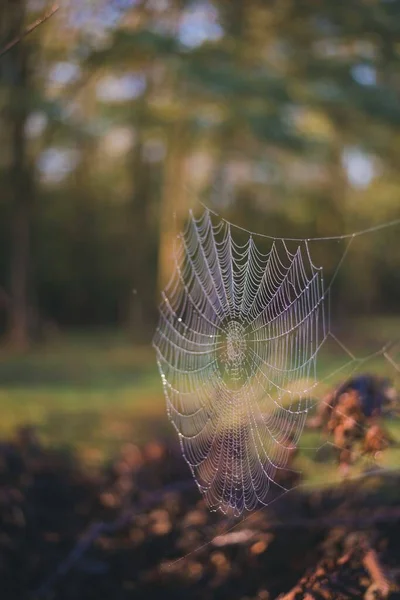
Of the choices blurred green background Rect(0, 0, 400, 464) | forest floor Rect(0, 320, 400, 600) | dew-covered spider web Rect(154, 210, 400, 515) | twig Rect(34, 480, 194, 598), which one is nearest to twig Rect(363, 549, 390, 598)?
forest floor Rect(0, 320, 400, 600)

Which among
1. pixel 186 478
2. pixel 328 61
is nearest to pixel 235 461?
pixel 186 478

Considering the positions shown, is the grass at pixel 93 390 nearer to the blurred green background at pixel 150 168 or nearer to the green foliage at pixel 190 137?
the blurred green background at pixel 150 168

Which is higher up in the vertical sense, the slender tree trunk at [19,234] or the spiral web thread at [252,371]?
the slender tree trunk at [19,234]

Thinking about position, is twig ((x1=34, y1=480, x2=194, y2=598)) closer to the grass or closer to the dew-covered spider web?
the dew-covered spider web

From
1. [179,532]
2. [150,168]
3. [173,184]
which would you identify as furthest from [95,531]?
[150,168]

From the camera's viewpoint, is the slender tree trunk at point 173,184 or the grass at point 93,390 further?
the slender tree trunk at point 173,184

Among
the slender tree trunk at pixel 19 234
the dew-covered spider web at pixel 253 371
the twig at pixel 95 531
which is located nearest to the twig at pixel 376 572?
the dew-covered spider web at pixel 253 371
